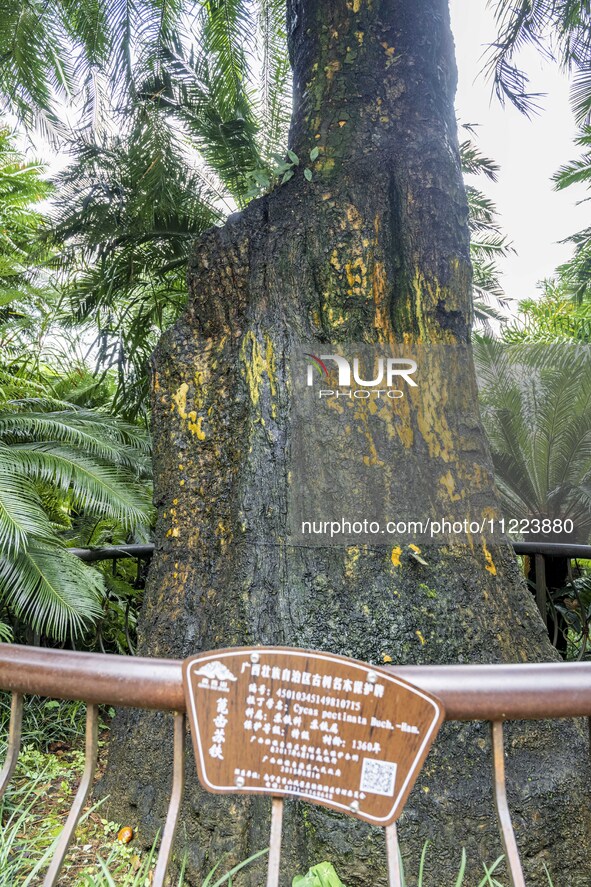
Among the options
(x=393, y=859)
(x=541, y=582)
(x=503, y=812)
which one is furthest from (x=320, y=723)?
(x=541, y=582)

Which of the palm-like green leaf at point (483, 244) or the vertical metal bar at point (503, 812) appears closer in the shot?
the vertical metal bar at point (503, 812)

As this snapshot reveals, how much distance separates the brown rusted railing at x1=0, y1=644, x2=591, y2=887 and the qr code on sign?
0.07m

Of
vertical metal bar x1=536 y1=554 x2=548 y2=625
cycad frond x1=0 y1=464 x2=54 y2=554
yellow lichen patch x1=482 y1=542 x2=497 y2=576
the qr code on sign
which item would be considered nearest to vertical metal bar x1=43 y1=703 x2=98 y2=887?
the qr code on sign

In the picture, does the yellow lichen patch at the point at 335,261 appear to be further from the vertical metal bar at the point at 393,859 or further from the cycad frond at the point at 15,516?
the cycad frond at the point at 15,516

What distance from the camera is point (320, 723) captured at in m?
0.99

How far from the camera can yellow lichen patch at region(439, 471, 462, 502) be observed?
7.32 ft

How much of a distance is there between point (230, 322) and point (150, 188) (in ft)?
7.16

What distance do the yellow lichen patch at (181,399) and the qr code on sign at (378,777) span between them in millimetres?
1687

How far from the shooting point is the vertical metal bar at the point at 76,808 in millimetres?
1040

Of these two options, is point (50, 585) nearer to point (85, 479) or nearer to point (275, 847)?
point (85, 479)

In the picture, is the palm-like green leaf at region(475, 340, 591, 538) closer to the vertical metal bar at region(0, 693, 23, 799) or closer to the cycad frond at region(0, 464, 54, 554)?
the cycad frond at region(0, 464, 54, 554)

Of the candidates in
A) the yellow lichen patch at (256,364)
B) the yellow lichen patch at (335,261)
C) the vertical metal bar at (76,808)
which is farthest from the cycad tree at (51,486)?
the vertical metal bar at (76,808)

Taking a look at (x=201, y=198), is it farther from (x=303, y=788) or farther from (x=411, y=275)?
(x=303, y=788)

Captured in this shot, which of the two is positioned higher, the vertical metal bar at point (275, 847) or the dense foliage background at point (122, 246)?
the dense foliage background at point (122, 246)
